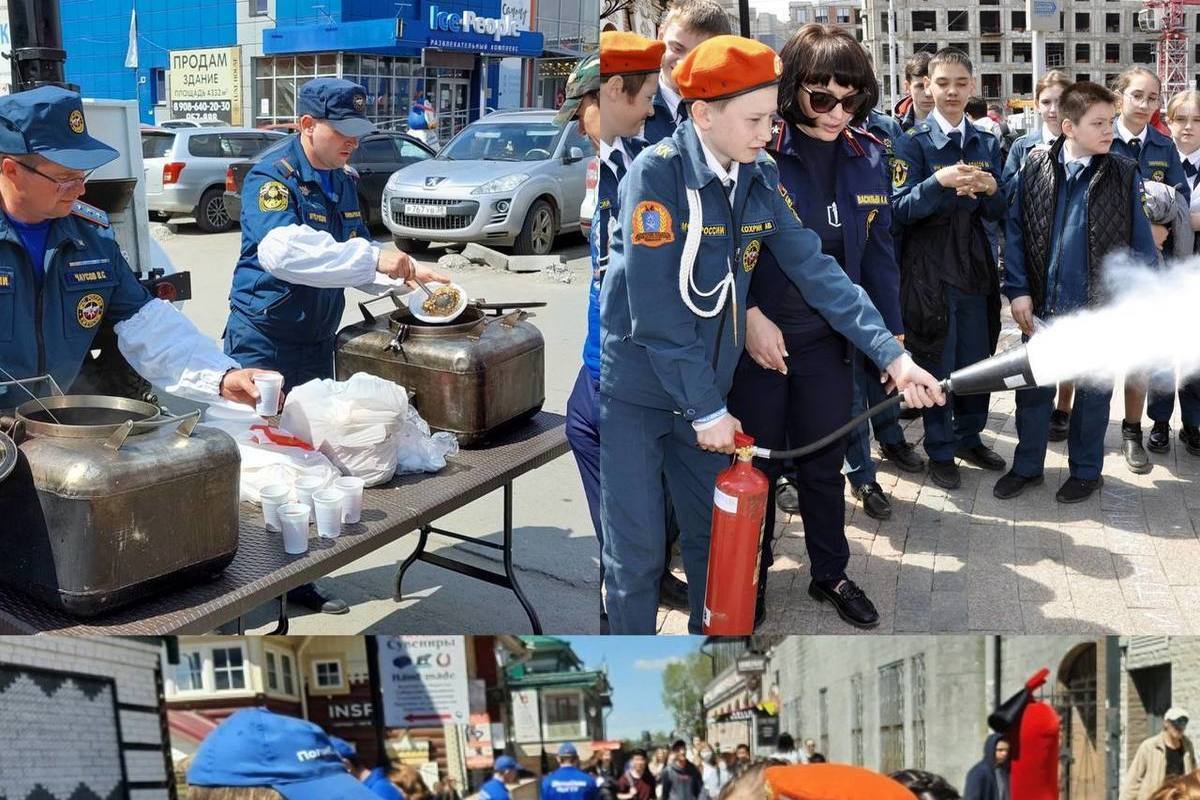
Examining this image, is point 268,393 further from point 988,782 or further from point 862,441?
point 862,441

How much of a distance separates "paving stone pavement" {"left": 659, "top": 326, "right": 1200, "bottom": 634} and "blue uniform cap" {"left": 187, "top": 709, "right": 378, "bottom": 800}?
2.34 meters

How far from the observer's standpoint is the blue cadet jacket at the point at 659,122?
3230 millimetres

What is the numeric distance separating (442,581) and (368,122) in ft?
6.13

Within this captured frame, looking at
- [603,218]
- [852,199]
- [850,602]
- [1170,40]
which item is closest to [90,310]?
[603,218]

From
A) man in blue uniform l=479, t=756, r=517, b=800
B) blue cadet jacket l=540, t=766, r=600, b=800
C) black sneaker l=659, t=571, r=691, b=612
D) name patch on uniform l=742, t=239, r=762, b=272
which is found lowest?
black sneaker l=659, t=571, r=691, b=612

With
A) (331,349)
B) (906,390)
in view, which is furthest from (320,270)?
(906,390)

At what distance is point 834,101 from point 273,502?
76.2 inches

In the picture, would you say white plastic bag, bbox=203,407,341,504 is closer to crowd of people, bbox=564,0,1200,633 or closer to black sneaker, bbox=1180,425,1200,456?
crowd of people, bbox=564,0,1200,633

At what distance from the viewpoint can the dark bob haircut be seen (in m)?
3.36

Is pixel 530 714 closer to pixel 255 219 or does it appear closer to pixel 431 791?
pixel 431 791

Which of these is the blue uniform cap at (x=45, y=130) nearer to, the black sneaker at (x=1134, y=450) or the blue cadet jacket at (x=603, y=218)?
the blue cadet jacket at (x=603, y=218)

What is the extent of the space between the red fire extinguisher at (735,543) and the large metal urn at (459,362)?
924 millimetres

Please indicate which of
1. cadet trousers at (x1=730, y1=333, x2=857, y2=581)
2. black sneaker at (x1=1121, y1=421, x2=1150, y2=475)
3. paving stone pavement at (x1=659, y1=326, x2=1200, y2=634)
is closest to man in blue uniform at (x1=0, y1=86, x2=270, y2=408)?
cadet trousers at (x1=730, y1=333, x2=857, y2=581)

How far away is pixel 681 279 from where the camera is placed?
2.77 metres
